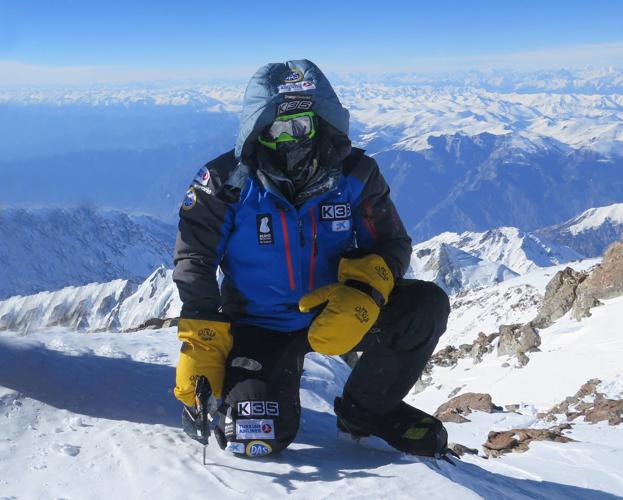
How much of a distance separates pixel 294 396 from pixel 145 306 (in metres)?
149

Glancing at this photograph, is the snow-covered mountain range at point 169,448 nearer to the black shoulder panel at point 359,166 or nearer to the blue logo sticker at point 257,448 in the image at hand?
the blue logo sticker at point 257,448

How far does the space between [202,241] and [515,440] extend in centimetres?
589

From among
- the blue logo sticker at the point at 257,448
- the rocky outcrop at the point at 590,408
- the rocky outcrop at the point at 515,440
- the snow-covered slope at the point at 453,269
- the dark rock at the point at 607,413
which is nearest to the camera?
the blue logo sticker at the point at 257,448

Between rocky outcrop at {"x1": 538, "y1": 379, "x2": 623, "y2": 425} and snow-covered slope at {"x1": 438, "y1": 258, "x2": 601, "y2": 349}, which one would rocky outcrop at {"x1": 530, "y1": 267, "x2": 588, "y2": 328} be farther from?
rocky outcrop at {"x1": 538, "y1": 379, "x2": 623, "y2": 425}

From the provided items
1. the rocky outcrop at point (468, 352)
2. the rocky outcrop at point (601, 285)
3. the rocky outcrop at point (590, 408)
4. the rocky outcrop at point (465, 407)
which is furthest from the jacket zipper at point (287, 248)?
the rocky outcrop at point (468, 352)

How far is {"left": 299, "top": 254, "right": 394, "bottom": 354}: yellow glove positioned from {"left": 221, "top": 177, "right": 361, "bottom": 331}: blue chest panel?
0.30 metres

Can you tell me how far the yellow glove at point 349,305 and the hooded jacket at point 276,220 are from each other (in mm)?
285

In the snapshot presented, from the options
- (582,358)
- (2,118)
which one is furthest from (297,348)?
(2,118)

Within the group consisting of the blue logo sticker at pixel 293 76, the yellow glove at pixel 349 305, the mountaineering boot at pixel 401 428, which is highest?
the blue logo sticker at pixel 293 76

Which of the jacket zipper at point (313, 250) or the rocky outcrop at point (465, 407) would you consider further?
the rocky outcrop at point (465, 407)

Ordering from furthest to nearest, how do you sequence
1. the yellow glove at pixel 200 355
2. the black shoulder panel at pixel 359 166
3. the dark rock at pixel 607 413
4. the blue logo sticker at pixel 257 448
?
the dark rock at pixel 607 413
the black shoulder panel at pixel 359 166
the yellow glove at pixel 200 355
the blue logo sticker at pixel 257 448

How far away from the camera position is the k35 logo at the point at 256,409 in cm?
390

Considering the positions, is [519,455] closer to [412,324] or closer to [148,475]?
[412,324]

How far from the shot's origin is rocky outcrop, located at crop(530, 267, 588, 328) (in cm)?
2670
